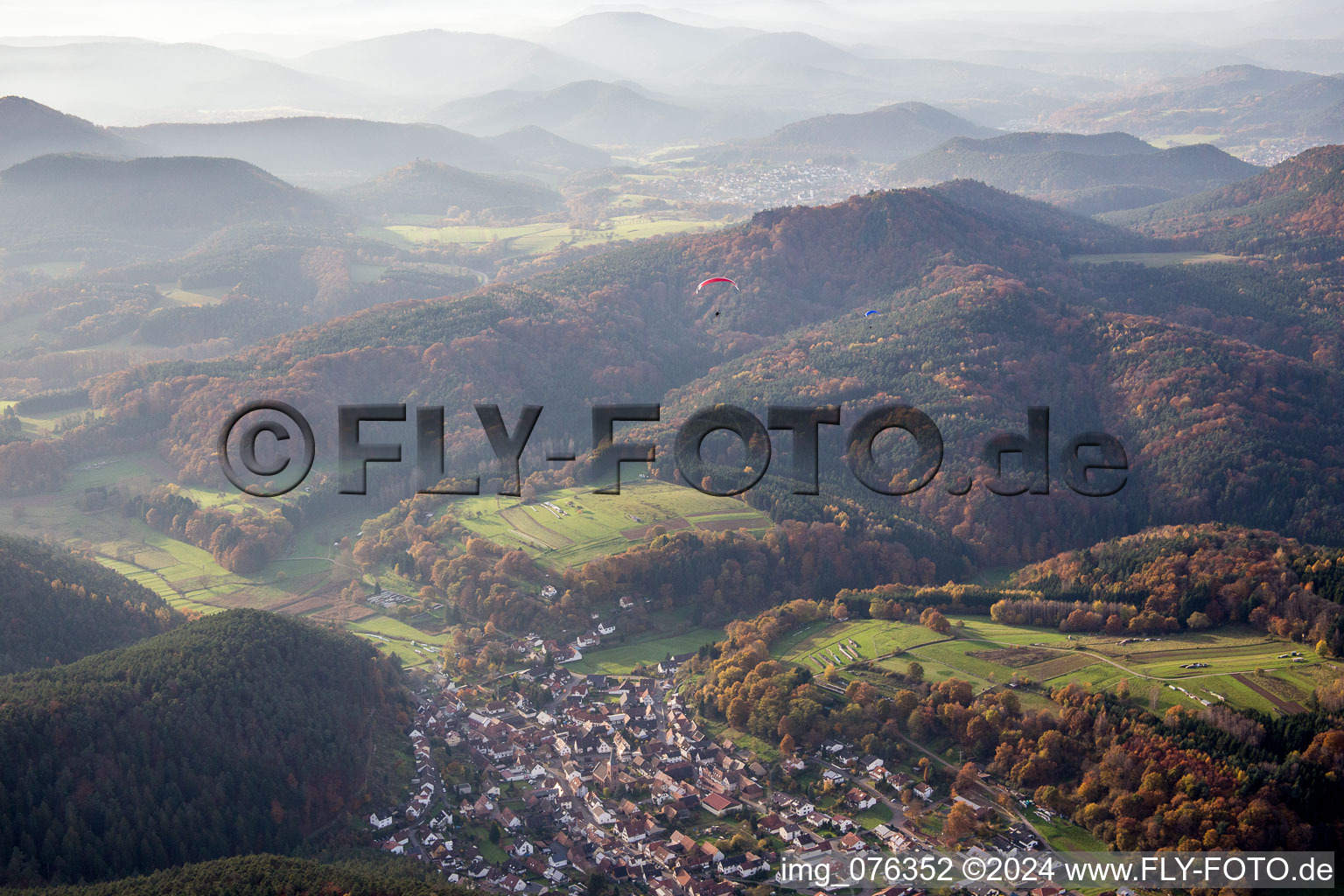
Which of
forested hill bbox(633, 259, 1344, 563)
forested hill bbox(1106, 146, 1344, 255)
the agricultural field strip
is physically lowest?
the agricultural field strip

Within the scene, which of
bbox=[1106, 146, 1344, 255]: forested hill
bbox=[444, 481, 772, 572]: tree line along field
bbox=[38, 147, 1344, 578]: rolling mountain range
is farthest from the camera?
bbox=[1106, 146, 1344, 255]: forested hill

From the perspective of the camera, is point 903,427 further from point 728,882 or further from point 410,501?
point 728,882

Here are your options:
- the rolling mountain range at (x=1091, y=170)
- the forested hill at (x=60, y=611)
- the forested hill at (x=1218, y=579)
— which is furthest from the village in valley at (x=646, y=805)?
the rolling mountain range at (x=1091, y=170)

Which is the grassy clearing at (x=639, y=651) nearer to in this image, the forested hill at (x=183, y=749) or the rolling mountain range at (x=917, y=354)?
the forested hill at (x=183, y=749)

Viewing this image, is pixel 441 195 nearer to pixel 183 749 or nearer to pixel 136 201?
pixel 136 201

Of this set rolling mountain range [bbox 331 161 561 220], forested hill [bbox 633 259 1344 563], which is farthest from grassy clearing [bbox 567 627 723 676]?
rolling mountain range [bbox 331 161 561 220]

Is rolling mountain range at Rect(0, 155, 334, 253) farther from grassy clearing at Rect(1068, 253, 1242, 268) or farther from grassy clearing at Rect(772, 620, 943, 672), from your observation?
grassy clearing at Rect(772, 620, 943, 672)
